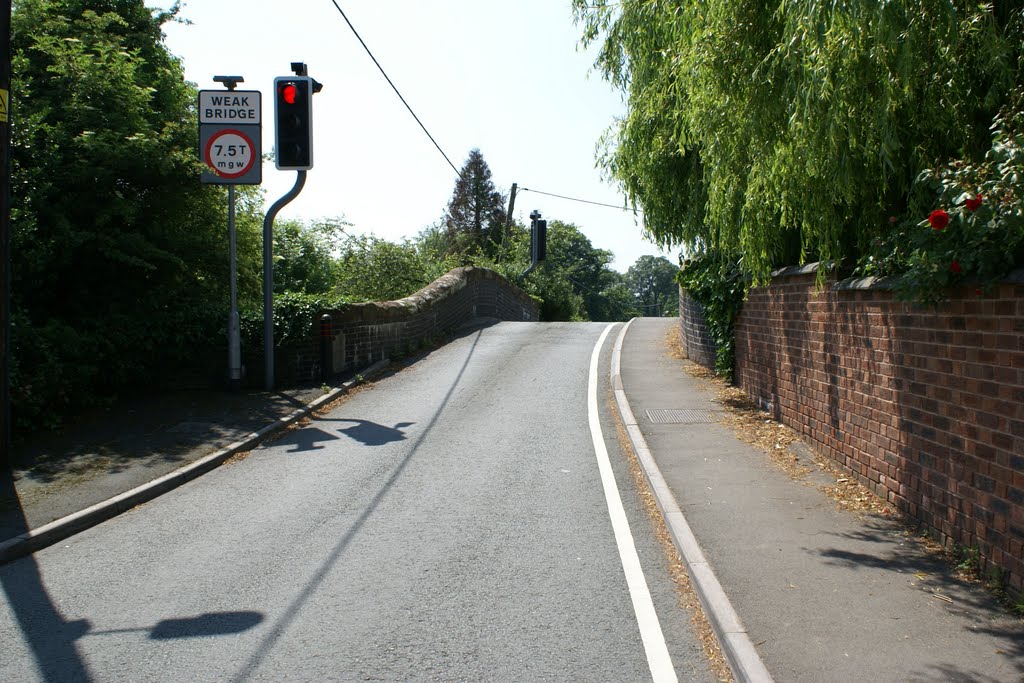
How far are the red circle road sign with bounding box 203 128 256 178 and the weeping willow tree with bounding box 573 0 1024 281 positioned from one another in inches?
247

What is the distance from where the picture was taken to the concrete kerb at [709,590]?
3961 millimetres

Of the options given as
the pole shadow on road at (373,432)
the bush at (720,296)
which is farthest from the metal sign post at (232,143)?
the bush at (720,296)

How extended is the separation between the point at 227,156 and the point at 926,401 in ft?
32.3

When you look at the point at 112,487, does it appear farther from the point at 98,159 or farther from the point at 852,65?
the point at 852,65

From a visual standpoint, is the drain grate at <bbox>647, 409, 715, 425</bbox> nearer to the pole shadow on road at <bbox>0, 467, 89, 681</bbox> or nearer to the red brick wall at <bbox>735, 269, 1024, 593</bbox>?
the red brick wall at <bbox>735, 269, 1024, 593</bbox>

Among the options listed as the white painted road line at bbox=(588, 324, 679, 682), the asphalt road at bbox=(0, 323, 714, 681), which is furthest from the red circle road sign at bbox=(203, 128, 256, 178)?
the white painted road line at bbox=(588, 324, 679, 682)

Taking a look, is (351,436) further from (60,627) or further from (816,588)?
(816,588)

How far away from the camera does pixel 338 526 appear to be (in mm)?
6613

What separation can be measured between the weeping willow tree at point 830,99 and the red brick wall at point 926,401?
90cm

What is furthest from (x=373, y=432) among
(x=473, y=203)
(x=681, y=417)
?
(x=473, y=203)

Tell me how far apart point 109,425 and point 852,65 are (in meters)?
9.10

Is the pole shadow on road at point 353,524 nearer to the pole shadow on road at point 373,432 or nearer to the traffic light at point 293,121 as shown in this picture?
the pole shadow on road at point 373,432

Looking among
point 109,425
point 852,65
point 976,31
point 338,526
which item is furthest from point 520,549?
point 109,425

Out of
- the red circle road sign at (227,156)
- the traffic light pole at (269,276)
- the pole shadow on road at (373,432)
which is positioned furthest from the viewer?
the traffic light pole at (269,276)
